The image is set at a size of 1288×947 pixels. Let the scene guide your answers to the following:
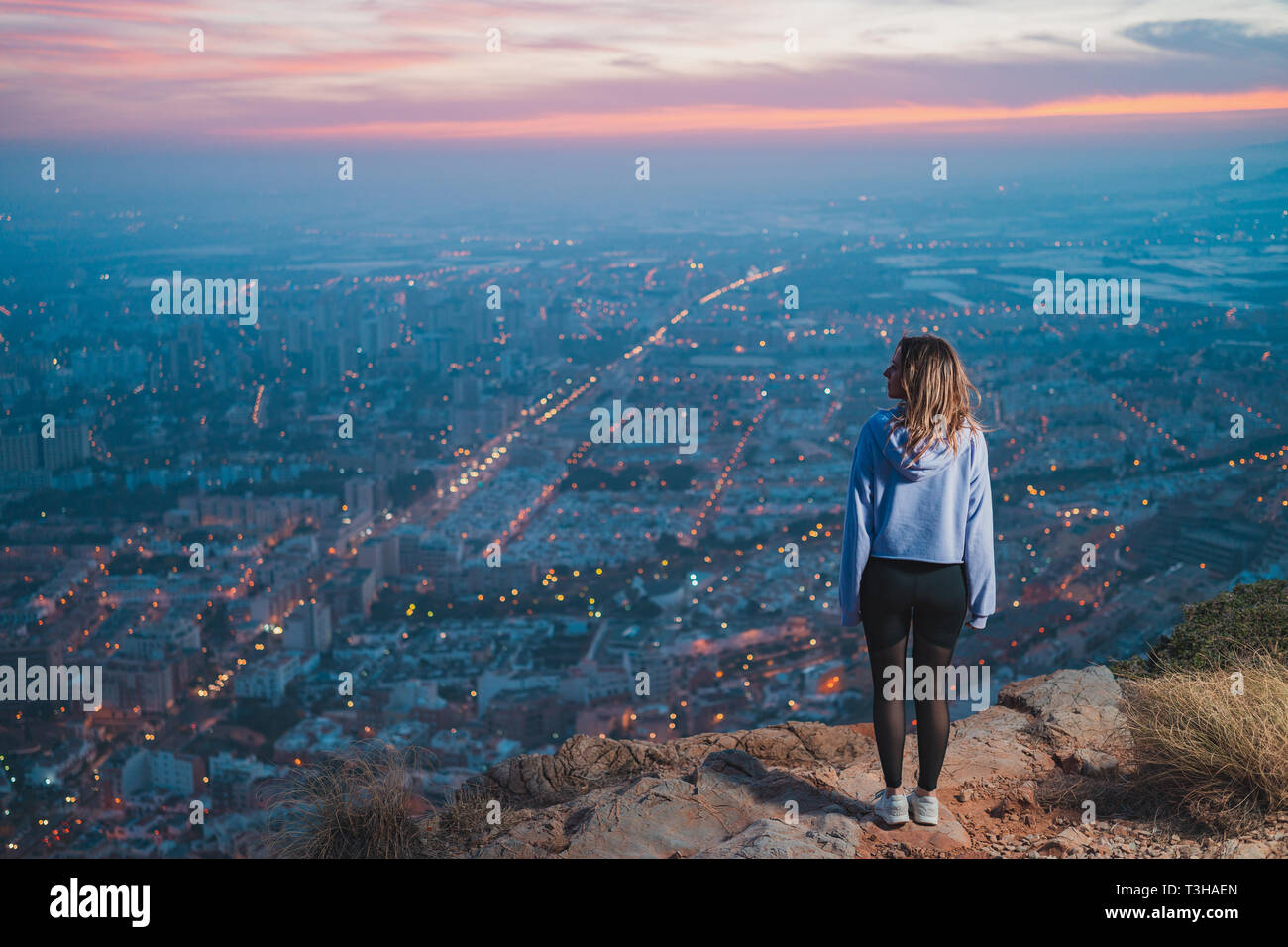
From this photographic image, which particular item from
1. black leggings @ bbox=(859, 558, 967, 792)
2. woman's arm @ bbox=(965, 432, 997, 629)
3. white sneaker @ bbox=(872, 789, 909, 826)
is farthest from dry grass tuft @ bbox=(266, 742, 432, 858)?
woman's arm @ bbox=(965, 432, 997, 629)

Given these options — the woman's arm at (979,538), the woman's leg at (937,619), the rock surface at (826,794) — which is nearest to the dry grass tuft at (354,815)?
the rock surface at (826,794)

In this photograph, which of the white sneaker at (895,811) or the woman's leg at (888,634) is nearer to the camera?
the woman's leg at (888,634)

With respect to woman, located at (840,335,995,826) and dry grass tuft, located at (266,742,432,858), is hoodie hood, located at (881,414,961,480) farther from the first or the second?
dry grass tuft, located at (266,742,432,858)

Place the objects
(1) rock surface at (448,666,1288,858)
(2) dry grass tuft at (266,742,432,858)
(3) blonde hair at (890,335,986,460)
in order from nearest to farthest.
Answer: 1. (3) blonde hair at (890,335,986,460)
2. (1) rock surface at (448,666,1288,858)
3. (2) dry grass tuft at (266,742,432,858)

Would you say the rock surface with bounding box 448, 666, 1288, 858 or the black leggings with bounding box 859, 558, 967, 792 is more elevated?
the black leggings with bounding box 859, 558, 967, 792

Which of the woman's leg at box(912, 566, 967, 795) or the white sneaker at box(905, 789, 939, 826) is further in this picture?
the white sneaker at box(905, 789, 939, 826)

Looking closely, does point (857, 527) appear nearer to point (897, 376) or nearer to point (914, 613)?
point (914, 613)

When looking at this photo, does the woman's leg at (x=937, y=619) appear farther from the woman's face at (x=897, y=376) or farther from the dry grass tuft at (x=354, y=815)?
the dry grass tuft at (x=354, y=815)
